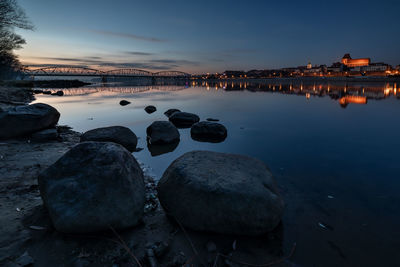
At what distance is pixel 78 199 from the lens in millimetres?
3131

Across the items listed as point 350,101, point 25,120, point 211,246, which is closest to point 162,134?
point 25,120

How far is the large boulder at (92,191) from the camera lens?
3105 mm

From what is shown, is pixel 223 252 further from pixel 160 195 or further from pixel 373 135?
pixel 373 135

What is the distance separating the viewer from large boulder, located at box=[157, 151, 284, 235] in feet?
11.5

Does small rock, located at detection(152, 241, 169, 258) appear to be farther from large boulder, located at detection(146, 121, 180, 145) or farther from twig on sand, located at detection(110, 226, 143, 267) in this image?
large boulder, located at detection(146, 121, 180, 145)

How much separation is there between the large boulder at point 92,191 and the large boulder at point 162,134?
5642 millimetres

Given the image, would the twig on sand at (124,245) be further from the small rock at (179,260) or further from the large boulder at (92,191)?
the small rock at (179,260)

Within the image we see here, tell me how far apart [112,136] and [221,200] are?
19.2 feet

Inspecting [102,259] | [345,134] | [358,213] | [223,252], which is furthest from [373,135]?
[102,259]

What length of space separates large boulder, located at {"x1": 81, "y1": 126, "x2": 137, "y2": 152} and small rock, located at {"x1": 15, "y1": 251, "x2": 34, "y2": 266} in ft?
16.9

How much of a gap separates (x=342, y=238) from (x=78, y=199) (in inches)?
184

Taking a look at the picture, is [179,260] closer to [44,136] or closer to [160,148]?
[160,148]

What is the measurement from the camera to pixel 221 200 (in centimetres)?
350

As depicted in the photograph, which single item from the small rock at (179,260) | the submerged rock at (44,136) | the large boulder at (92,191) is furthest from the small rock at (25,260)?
the submerged rock at (44,136)
